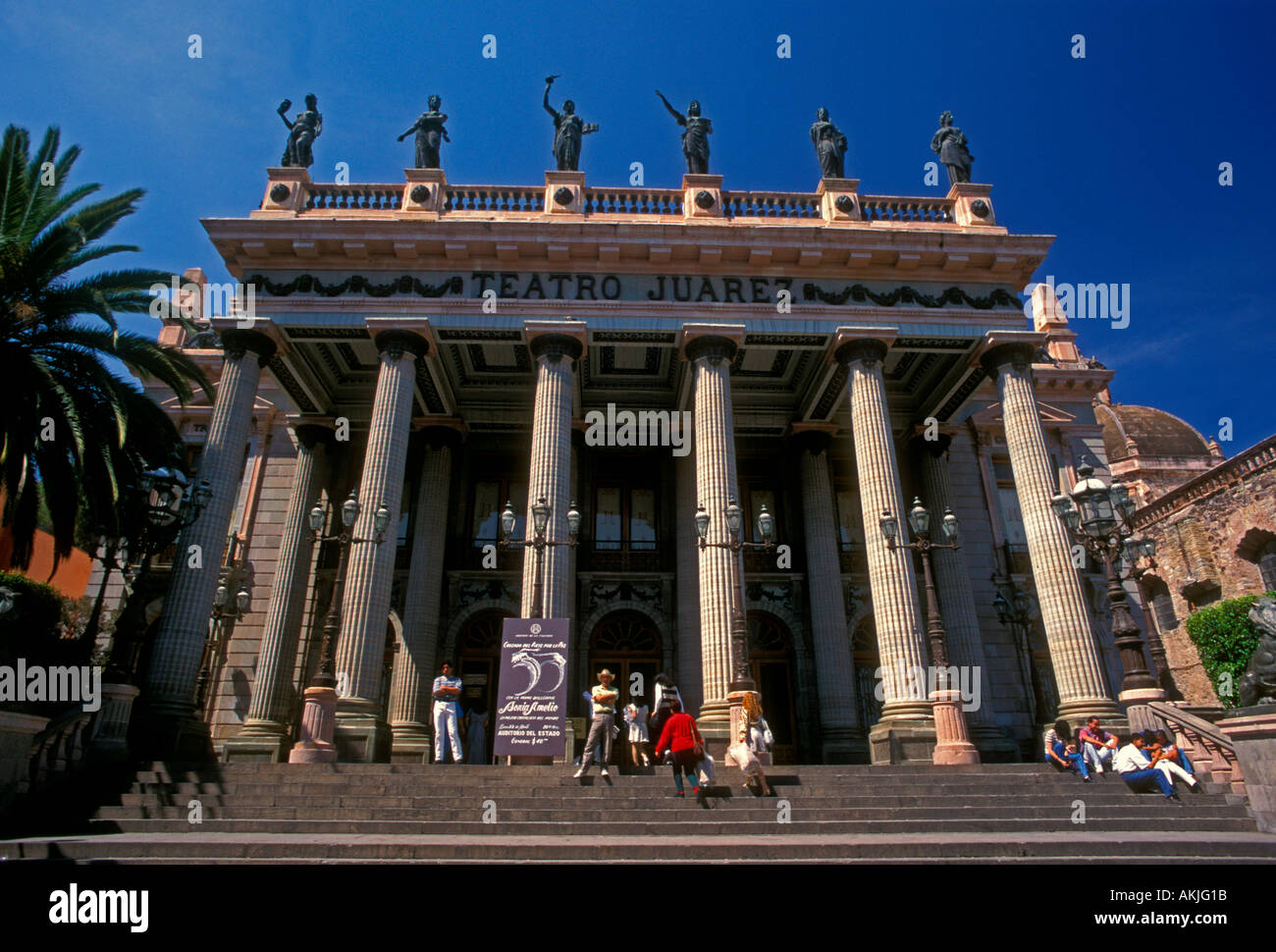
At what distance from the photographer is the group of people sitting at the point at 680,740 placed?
10.0m

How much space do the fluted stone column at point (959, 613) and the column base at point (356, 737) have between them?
1240cm

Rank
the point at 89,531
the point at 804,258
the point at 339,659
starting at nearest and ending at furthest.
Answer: the point at 339,659 < the point at 89,531 < the point at 804,258

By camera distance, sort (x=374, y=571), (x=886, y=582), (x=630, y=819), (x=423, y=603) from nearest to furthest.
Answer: (x=630, y=819) → (x=374, y=571) → (x=886, y=582) → (x=423, y=603)

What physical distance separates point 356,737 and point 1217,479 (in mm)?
28401

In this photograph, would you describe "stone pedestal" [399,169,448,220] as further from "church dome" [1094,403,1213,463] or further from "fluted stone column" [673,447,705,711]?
"church dome" [1094,403,1213,463]

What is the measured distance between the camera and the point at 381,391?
16734 mm

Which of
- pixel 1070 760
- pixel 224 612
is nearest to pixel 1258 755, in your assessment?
pixel 1070 760

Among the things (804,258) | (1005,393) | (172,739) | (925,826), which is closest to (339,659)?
(172,739)

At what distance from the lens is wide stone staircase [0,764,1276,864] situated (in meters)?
7.37

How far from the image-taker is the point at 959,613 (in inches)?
754

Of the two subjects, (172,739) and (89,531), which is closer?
(172,739)

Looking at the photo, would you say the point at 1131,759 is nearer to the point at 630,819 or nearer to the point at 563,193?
the point at 630,819

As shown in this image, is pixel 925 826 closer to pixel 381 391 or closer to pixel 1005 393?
pixel 1005 393
